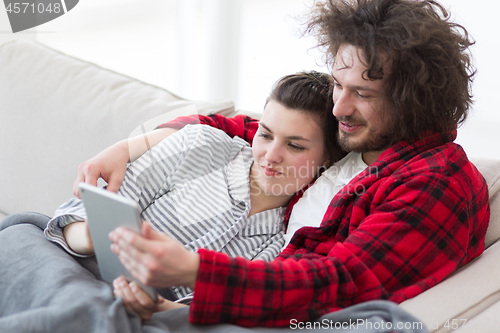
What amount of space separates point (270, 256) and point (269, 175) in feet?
0.70

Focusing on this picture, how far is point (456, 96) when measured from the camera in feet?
3.71

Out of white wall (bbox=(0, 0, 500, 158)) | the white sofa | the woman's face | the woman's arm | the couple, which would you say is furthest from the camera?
white wall (bbox=(0, 0, 500, 158))

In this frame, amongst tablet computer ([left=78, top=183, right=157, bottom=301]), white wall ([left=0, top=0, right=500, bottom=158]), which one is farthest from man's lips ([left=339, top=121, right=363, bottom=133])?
white wall ([left=0, top=0, right=500, bottom=158])

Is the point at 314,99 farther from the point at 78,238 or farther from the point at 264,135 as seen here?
the point at 78,238

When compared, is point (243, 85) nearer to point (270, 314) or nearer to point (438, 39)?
point (438, 39)

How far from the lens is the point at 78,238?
1.06m

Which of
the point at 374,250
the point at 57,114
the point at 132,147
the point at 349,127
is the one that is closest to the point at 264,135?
the point at 349,127

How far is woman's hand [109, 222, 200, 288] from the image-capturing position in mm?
758

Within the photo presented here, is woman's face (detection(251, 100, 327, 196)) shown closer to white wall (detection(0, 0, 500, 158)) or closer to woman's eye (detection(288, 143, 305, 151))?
woman's eye (detection(288, 143, 305, 151))

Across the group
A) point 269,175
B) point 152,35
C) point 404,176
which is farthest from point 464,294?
point 152,35

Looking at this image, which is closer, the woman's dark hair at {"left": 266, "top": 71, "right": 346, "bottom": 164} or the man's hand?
the man's hand

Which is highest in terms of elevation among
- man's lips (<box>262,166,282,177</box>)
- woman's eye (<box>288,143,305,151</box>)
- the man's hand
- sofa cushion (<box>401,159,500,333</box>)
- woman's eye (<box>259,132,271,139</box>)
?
woman's eye (<box>259,132,271,139</box>)

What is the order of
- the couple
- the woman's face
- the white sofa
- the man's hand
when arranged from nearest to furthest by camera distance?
the couple
the man's hand
the woman's face
the white sofa

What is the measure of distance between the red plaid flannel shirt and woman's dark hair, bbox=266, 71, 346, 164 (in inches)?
8.8
